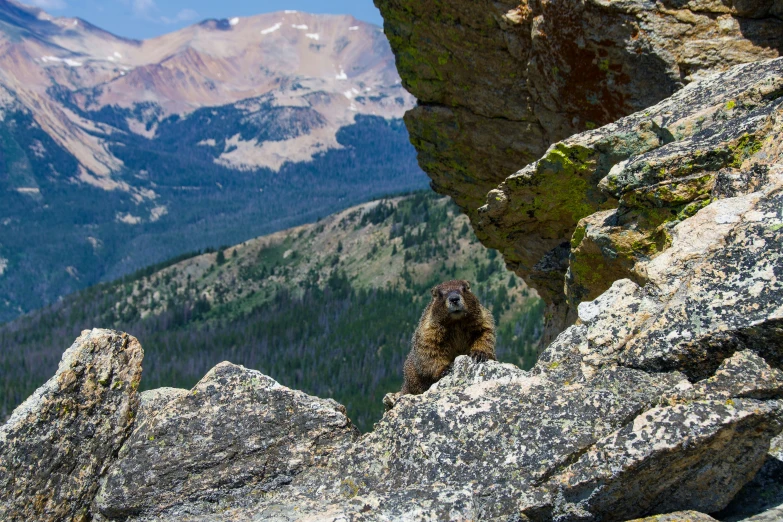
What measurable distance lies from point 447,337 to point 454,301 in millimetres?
1046

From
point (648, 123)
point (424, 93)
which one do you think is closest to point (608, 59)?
point (648, 123)

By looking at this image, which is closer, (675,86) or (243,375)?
(243,375)

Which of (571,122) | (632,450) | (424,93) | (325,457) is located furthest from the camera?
(424,93)

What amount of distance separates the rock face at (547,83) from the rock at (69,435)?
10.7 metres

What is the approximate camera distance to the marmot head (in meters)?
14.0

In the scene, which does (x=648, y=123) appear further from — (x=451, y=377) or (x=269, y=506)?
(x=269, y=506)

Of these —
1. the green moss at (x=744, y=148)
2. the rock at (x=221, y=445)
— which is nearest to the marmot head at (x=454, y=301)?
the rock at (x=221, y=445)

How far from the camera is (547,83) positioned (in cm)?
2398

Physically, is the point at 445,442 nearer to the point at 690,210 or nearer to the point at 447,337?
the point at 447,337

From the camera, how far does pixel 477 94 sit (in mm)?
27406

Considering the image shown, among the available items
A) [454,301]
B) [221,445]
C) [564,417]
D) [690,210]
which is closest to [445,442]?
[564,417]

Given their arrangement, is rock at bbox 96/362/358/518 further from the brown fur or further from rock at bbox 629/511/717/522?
rock at bbox 629/511/717/522

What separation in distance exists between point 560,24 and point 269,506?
1745cm

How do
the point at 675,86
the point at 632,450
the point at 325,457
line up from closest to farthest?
the point at 632,450 → the point at 325,457 → the point at 675,86
